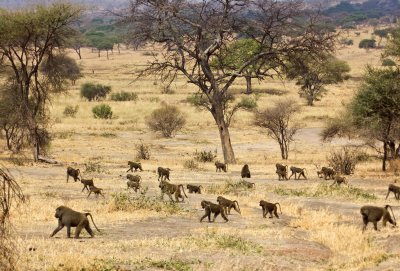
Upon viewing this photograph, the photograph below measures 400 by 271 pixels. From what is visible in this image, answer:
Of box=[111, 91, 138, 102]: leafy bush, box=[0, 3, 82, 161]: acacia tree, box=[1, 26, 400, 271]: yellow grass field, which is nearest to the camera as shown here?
box=[1, 26, 400, 271]: yellow grass field

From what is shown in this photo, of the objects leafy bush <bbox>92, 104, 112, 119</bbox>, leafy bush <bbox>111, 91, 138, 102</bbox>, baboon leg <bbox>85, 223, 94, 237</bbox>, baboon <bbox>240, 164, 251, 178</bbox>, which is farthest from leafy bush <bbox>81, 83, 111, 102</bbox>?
baboon leg <bbox>85, 223, 94, 237</bbox>

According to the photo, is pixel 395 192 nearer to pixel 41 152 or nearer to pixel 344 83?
pixel 41 152

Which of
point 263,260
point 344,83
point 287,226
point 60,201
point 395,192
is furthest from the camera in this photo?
point 344,83

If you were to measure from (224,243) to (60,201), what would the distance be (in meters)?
7.68

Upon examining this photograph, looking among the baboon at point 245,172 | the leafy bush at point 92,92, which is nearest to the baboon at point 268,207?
the baboon at point 245,172

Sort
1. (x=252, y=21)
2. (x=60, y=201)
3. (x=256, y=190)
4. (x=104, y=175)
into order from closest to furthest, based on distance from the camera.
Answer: (x=60, y=201) < (x=256, y=190) < (x=104, y=175) < (x=252, y=21)

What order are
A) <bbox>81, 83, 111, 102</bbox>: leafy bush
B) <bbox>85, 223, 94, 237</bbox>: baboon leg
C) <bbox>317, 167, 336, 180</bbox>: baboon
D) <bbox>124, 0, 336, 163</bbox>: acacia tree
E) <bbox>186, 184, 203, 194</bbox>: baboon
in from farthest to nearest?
1. <bbox>81, 83, 111, 102</bbox>: leafy bush
2. <bbox>124, 0, 336, 163</bbox>: acacia tree
3. <bbox>317, 167, 336, 180</bbox>: baboon
4. <bbox>186, 184, 203, 194</bbox>: baboon
5. <bbox>85, 223, 94, 237</bbox>: baboon leg

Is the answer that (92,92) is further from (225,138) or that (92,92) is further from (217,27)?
(217,27)

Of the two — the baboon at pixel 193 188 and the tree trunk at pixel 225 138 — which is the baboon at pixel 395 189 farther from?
the tree trunk at pixel 225 138

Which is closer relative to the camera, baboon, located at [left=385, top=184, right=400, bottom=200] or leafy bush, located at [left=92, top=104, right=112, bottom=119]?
baboon, located at [left=385, top=184, right=400, bottom=200]

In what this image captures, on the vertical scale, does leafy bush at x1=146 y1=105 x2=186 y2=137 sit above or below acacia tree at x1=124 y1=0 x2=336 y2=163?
below

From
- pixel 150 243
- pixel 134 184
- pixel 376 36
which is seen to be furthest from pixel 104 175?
pixel 376 36

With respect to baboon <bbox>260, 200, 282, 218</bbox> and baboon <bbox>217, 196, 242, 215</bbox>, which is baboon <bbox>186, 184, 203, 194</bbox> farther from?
baboon <bbox>260, 200, 282, 218</bbox>

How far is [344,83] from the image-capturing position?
9938 centimetres
